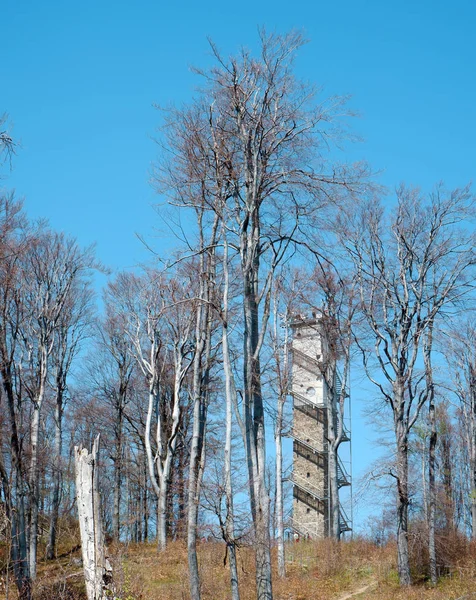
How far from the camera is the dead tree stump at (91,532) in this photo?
31.8ft

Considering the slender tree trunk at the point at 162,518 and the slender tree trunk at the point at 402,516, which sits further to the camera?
the slender tree trunk at the point at 162,518

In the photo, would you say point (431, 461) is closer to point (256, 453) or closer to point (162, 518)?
point (256, 453)

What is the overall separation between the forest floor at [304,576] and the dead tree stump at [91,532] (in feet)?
21.7

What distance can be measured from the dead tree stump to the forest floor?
6625 mm

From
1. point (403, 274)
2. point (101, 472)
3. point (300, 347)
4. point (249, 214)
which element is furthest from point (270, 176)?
point (101, 472)

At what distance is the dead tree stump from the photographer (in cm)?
970

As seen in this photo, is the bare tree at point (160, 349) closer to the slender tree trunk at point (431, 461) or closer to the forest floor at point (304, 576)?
the forest floor at point (304, 576)

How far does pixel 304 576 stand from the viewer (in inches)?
869

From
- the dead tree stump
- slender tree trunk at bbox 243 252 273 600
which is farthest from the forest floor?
the dead tree stump

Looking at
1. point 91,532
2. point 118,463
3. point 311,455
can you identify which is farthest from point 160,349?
point 91,532

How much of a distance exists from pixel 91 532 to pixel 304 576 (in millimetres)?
13729

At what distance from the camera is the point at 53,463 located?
27.1 metres

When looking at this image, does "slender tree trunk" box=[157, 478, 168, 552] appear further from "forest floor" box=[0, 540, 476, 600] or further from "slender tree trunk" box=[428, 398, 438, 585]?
"slender tree trunk" box=[428, 398, 438, 585]

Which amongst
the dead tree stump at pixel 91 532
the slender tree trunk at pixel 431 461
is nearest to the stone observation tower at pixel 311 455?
the slender tree trunk at pixel 431 461
